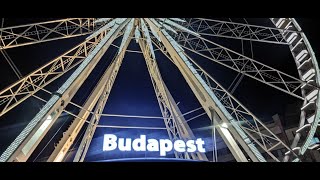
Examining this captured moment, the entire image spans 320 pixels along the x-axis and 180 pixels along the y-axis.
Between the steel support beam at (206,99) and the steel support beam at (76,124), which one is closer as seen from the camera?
the steel support beam at (206,99)

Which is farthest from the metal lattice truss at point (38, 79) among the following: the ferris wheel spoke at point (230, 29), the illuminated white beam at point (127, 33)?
the ferris wheel spoke at point (230, 29)

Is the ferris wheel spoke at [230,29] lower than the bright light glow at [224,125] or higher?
higher

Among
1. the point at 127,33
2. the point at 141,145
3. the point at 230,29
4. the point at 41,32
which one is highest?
the point at 127,33

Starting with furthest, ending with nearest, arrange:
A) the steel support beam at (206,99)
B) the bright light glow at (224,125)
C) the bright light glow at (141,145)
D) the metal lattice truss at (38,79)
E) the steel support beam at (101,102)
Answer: the steel support beam at (101,102) → the bright light glow at (224,125) → the steel support beam at (206,99) → the metal lattice truss at (38,79) → the bright light glow at (141,145)

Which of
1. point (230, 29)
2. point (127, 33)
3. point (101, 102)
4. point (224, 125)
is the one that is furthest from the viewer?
point (101, 102)

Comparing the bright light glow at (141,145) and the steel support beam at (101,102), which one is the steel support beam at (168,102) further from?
the bright light glow at (141,145)

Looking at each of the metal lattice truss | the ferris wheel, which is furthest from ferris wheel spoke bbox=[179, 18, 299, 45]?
the metal lattice truss

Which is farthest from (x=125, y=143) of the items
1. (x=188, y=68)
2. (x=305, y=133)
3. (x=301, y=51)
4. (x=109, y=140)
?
(x=301, y=51)

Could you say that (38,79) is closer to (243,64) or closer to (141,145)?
(141,145)

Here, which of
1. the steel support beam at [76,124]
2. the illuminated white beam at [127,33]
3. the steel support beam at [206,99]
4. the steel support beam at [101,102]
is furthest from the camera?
the steel support beam at [101,102]

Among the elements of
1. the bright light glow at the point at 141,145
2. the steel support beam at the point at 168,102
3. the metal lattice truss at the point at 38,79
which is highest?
the steel support beam at the point at 168,102

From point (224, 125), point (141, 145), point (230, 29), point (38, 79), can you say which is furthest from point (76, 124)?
point (230, 29)

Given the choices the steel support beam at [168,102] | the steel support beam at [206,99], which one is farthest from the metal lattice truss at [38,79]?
the steel support beam at [206,99]
